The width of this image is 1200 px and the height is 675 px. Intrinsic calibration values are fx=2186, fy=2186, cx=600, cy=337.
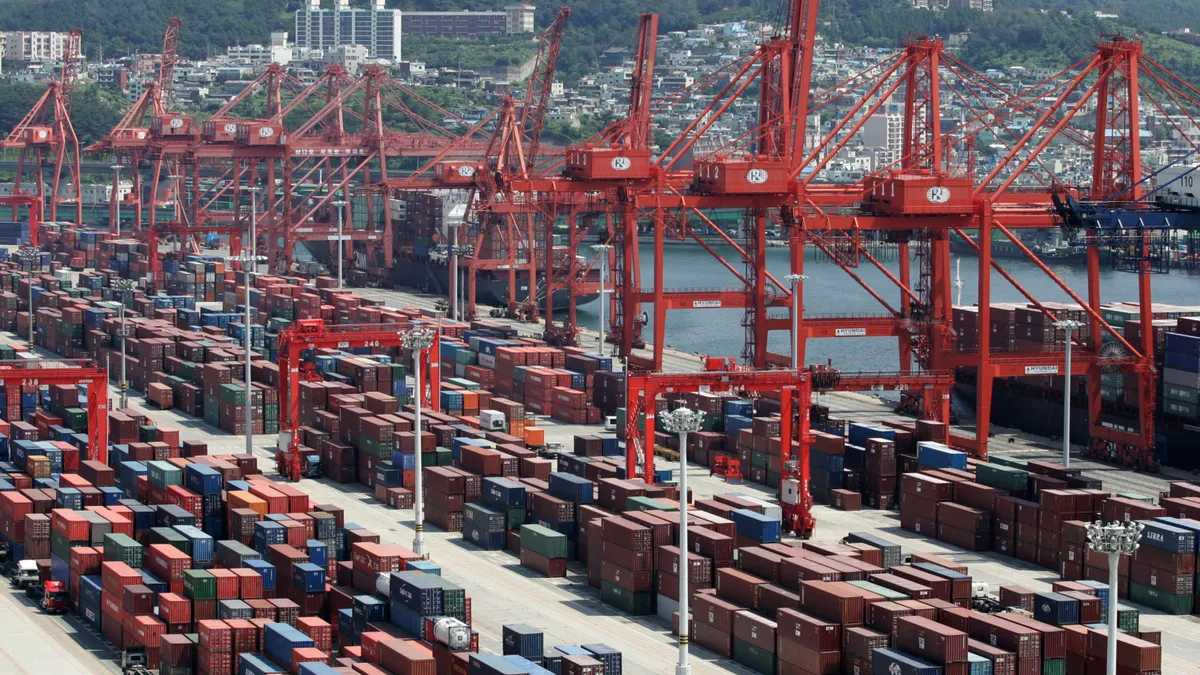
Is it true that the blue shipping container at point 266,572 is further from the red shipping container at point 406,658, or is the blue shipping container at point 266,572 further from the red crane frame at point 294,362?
the red crane frame at point 294,362

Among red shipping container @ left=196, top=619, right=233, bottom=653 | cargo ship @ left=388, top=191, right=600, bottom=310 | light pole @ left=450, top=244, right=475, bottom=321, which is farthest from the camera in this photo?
cargo ship @ left=388, top=191, right=600, bottom=310

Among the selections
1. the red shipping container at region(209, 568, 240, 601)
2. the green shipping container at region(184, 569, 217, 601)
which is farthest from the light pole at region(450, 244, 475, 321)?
the green shipping container at region(184, 569, 217, 601)

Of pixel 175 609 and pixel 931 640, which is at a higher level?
pixel 931 640

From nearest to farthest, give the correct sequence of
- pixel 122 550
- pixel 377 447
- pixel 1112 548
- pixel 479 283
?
pixel 1112 548 < pixel 122 550 < pixel 377 447 < pixel 479 283

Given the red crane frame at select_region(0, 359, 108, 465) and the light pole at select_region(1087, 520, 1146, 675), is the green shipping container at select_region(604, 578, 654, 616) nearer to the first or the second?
the light pole at select_region(1087, 520, 1146, 675)

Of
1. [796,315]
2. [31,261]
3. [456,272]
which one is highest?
[31,261]

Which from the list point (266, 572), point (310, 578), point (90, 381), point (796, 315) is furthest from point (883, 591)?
point (796, 315)

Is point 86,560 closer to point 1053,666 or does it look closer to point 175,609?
point 175,609

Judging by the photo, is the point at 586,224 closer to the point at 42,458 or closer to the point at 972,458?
the point at 972,458
